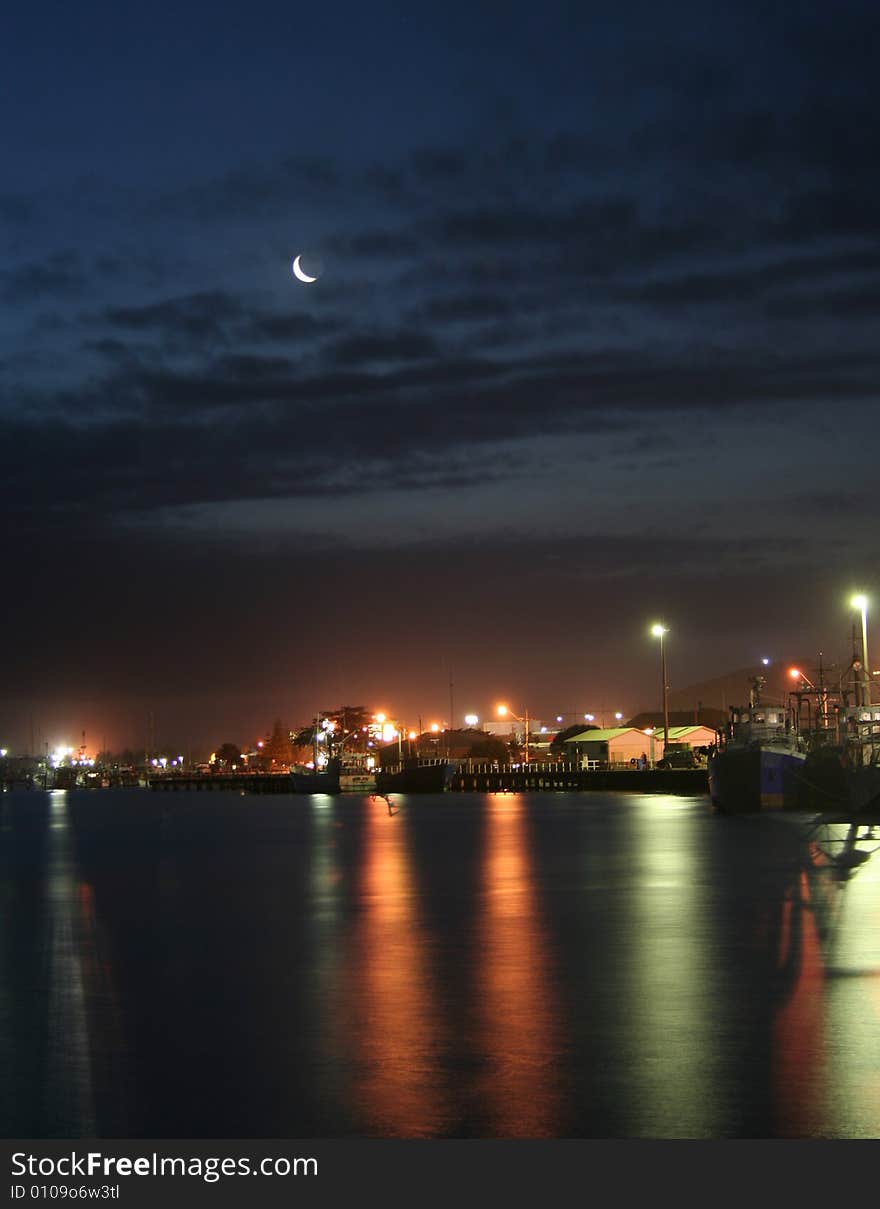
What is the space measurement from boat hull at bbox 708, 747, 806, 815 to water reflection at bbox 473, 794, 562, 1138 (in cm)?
5391

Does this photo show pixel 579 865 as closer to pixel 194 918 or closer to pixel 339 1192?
pixel 194 918

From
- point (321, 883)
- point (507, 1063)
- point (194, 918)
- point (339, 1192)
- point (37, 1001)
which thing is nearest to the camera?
point (339, 1192)

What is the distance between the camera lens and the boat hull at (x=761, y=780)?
8688 centimetres

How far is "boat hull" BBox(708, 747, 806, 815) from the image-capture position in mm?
86875

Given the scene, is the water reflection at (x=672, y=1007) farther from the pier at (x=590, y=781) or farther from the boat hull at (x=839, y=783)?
the pier at (x=590, y=781)

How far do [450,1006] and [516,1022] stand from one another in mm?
1496

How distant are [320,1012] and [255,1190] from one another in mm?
7044

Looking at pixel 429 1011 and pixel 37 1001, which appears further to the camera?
pixel 37 1001

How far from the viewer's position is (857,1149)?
11.7 m

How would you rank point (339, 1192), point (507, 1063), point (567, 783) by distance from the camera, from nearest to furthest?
point (339, 1192)
point (507, 1063)
point (567, 783)

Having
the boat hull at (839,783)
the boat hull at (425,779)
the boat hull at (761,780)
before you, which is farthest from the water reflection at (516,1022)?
the boat hull at (425,779)

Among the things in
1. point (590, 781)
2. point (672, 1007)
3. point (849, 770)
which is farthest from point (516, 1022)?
point (590, 781)

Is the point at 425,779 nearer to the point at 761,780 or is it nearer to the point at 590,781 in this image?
the point at 590,781

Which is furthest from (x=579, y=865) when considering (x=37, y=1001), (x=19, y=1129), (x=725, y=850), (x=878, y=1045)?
(x=19, y=1129)
